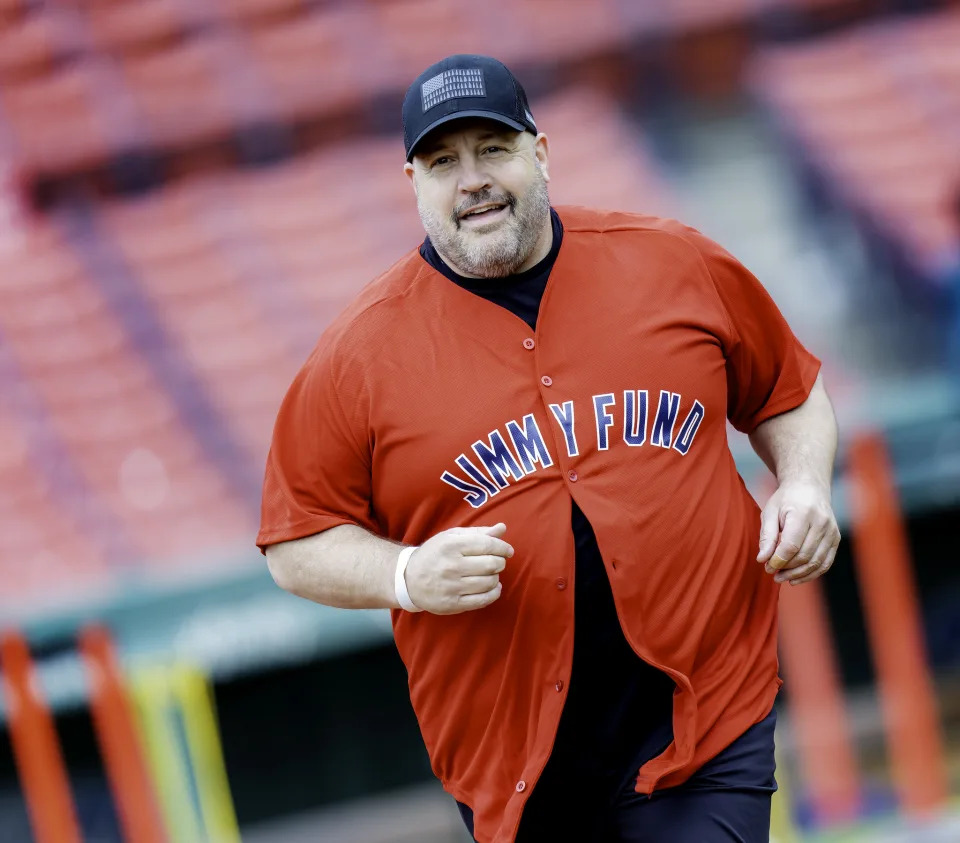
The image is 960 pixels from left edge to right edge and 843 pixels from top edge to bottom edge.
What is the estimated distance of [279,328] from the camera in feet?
19.4

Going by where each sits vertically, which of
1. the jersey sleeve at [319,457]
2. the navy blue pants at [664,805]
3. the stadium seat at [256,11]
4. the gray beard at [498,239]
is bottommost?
the navy blue pants at [664,805]

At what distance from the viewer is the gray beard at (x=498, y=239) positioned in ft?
6.81

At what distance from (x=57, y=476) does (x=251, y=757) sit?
1439mm

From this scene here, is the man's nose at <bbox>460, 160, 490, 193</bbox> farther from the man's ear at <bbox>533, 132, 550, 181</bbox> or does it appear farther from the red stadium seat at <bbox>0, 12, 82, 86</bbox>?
the red stadium seat at <bbox>0, 12, 82, 86</bbox>

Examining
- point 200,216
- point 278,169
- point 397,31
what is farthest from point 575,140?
point 200,216

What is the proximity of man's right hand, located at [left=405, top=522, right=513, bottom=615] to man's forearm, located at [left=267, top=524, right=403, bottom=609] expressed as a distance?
0.10 m

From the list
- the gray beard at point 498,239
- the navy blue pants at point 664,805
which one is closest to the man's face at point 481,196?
the gray beard at point 498,239

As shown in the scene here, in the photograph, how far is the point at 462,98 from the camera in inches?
81.3

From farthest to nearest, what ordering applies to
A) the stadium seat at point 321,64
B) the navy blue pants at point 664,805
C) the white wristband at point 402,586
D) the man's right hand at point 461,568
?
the stadium seat at point 321,64
the navy blue pants at point 664,805
the white wristband at point 402,586
the man's right hand at point 461,568

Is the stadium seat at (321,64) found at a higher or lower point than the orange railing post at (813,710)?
higher

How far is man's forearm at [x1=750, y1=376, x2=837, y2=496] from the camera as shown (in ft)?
7.27

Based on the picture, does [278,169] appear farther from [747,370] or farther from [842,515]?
[747,370]

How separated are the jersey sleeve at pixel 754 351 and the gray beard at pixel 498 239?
29 centimetres

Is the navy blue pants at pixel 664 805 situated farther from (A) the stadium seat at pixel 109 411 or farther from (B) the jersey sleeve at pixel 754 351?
(A) the stadium seat at pixel 109 411
